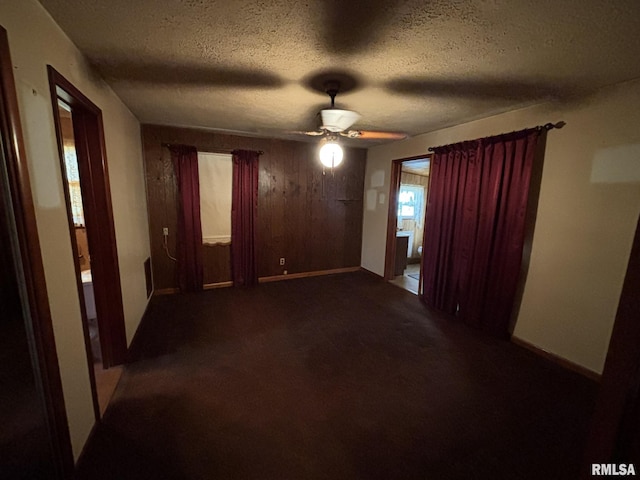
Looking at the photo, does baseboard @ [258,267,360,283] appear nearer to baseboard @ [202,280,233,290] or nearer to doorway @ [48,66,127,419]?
baseboard @ [202,280,233,290]

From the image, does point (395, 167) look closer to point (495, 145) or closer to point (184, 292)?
point (495, 145)

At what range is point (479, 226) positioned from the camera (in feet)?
9.29

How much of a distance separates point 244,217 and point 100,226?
2.04m

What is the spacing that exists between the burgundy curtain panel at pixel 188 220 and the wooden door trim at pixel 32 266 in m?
2.64

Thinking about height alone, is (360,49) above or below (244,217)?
above

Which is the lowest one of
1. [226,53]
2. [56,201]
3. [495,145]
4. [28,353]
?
[28,353]

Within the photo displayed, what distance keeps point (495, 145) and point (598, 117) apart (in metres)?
0.73

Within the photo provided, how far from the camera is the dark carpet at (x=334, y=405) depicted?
4.70 feet

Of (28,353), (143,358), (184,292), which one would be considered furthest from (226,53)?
(184,292)

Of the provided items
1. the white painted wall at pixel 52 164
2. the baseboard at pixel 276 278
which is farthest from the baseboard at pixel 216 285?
the white painted wall at pixel 52 164

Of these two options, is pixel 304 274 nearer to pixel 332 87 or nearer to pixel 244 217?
pixel 244 217

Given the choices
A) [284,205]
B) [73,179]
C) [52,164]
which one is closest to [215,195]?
[284,205]

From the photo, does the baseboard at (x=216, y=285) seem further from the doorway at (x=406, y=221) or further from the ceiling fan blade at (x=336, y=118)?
the ceiling fan blade at (x=336, y=118)

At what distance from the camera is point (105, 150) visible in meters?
2.00
